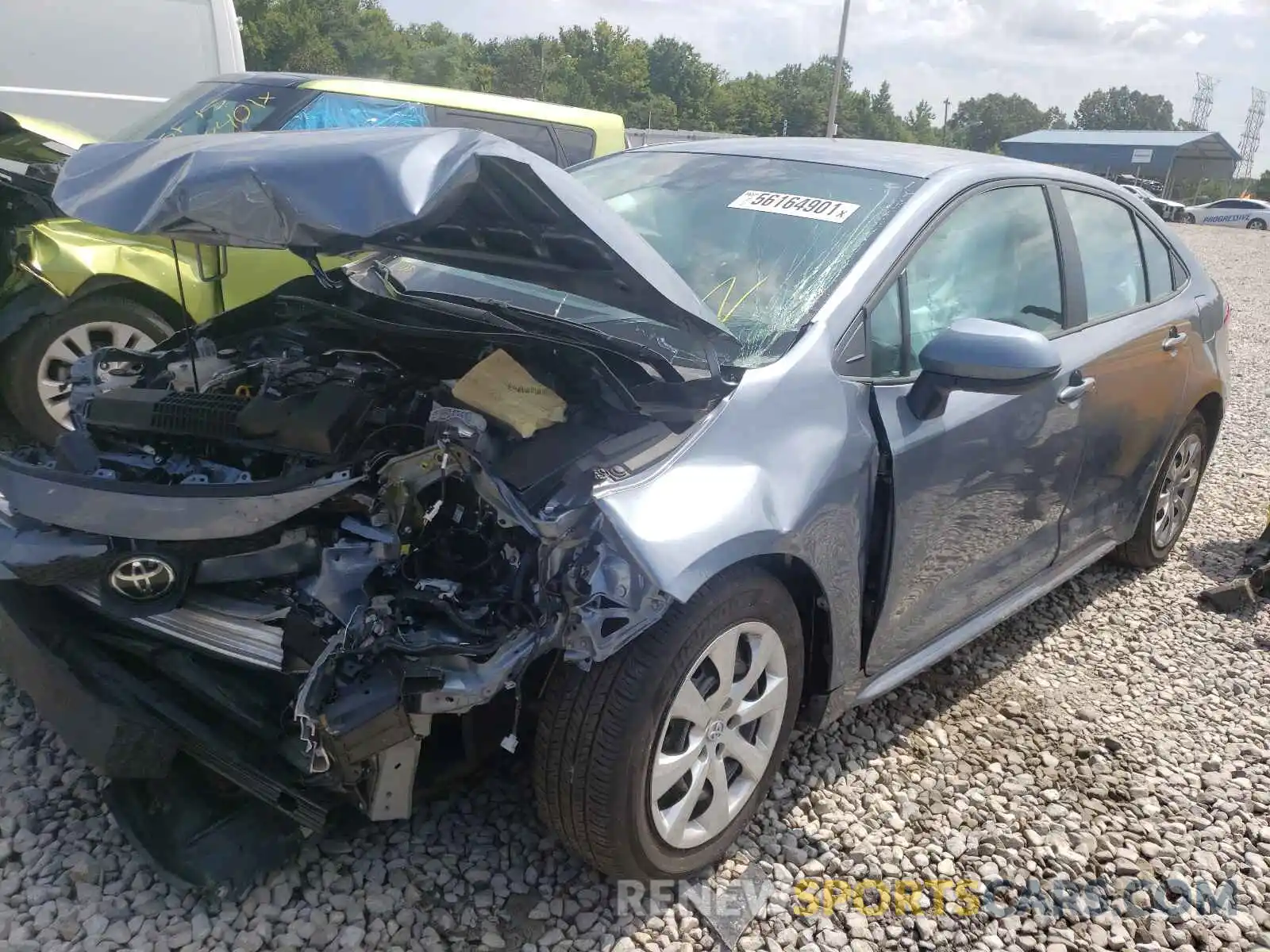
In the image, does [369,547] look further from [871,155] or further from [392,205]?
[871,155]

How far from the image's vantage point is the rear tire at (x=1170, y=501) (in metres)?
4.24

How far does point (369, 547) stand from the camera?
2184 mm

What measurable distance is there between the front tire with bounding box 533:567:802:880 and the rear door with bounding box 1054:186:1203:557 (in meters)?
1.58

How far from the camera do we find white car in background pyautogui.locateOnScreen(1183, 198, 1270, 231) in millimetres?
37938

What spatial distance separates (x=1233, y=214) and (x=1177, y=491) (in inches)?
1645

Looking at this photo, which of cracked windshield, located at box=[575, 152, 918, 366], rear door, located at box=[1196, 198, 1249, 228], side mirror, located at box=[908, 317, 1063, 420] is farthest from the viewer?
rear door, located at box=[1196, 198, 1249, 228]

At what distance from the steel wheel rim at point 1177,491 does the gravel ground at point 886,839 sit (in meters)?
0.72

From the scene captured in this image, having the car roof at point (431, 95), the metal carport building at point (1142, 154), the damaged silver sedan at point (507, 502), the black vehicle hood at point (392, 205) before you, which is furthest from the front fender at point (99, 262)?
the metal carport building at point (1142, 154)

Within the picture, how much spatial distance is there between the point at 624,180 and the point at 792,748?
192 cm

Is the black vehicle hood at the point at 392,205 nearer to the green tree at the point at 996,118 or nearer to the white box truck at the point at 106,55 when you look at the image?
the white box truck at the point at 106,55

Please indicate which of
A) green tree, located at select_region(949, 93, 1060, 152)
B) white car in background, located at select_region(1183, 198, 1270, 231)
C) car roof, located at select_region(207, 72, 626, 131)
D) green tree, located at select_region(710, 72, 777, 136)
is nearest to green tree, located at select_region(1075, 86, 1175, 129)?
green tree, located at select_region(949, 93, 1060, 152)

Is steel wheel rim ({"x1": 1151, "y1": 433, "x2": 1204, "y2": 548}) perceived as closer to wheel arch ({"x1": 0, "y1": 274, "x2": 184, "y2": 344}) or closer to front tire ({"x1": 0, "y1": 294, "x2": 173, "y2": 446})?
front tire ({"x1": 0, "y1": 294, "x2": 173, "y2": 446})

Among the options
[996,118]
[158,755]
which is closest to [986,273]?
[158,755]

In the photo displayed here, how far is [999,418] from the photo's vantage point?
2.88 metres
